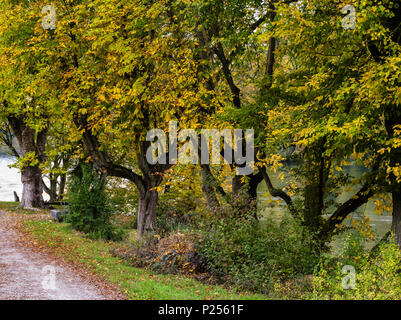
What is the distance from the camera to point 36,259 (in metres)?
11.2

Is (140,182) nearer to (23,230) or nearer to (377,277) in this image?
(23,230)

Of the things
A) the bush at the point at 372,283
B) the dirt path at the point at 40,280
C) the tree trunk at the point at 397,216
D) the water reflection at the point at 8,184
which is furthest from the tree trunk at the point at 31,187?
the water reflection at the point at 8,184

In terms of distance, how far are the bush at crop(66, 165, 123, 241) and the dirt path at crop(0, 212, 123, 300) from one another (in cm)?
339

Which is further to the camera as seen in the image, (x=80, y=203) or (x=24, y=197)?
(x=24, y=197)

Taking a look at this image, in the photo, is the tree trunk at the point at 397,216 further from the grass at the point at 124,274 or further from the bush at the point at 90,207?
the bush at the point at 90,207

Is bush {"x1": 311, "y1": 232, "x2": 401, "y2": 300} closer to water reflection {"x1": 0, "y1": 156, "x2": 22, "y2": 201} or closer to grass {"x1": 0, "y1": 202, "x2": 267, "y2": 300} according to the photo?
grass {"x1": 0, "y1": 202, "x2": 267, "y2": 300}

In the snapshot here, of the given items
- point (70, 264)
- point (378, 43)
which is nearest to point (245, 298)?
point (70, 264)

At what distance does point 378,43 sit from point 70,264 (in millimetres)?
9514

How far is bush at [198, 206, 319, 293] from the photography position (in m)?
10.7

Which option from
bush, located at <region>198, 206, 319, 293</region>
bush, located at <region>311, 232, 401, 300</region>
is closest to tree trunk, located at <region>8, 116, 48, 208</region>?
bush, located at <region>198, 206, 319, 293</region>

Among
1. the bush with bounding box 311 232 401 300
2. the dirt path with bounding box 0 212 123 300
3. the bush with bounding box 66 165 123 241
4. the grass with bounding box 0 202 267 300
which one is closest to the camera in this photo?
the bush with bounding box 311 232 401 300

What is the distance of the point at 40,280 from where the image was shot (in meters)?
9.24

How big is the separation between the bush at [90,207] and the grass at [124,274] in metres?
0.55

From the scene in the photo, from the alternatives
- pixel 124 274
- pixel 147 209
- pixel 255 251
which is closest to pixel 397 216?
pixel 255 251
